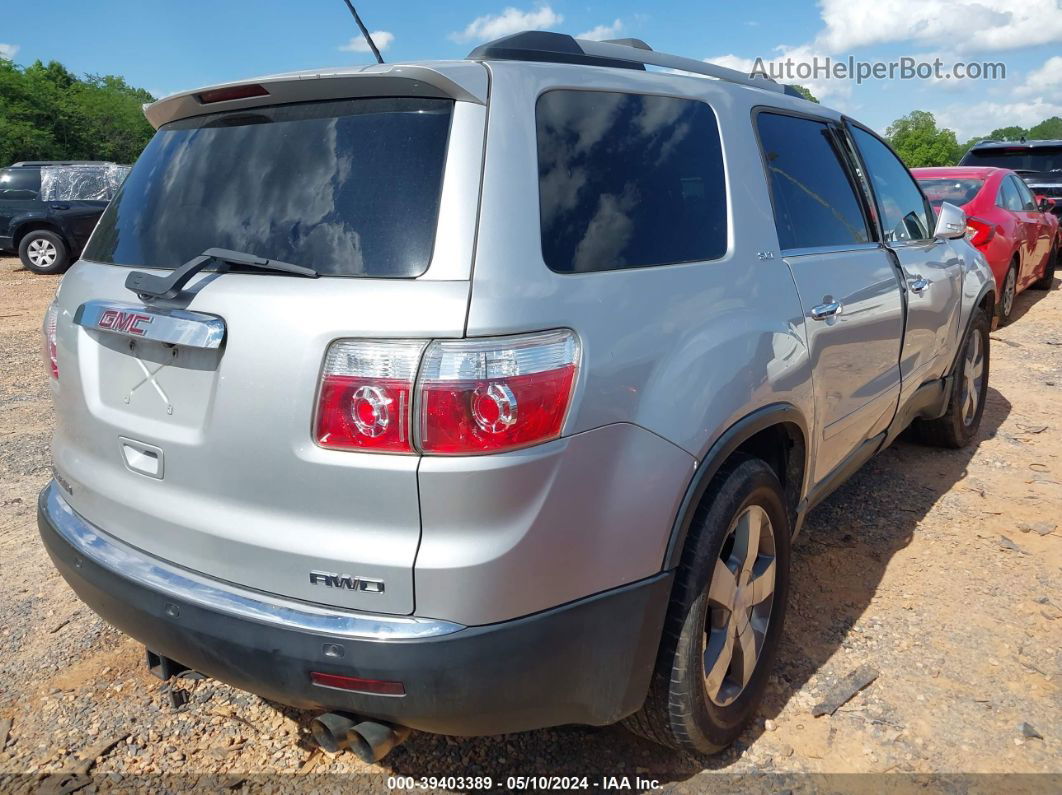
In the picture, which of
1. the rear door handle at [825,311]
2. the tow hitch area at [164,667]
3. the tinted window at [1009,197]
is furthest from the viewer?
the tinted window at [1009,197]

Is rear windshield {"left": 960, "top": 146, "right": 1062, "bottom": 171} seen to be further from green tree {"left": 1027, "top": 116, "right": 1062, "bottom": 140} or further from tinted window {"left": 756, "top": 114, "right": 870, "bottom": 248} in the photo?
green tree {"left": 1027, "top": 116, "right": 1062, "bottom": 140}

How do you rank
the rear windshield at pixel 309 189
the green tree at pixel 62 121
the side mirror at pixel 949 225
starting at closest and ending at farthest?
the rear windshield at pixel 309 189 → the side mirror at pixel 949 225 → the green tree at pixel 62 121

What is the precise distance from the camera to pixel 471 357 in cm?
174

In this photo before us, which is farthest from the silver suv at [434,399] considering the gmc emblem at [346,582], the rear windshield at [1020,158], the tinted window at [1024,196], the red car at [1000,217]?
the rear windshield at [1020,158]

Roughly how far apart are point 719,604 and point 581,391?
90 centimetres

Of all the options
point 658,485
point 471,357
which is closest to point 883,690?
point 658,485

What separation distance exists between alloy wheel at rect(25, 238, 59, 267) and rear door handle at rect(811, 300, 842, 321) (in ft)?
47.7

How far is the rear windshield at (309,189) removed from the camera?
1.89m

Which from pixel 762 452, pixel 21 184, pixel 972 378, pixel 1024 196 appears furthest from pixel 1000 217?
pixel 21 184

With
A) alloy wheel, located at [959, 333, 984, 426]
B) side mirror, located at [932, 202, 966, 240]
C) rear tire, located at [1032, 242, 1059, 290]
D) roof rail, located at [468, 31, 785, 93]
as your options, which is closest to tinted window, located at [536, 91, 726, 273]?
roof rail, located at [468, 31, 785, 93]

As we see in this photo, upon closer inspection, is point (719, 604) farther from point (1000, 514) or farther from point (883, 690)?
point (1000, 514)

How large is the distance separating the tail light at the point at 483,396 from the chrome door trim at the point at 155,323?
1.75ft

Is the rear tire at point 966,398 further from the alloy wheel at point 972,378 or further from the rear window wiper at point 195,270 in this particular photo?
the rear window wiper at point 195,270

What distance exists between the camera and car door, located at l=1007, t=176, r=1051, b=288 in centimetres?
942
